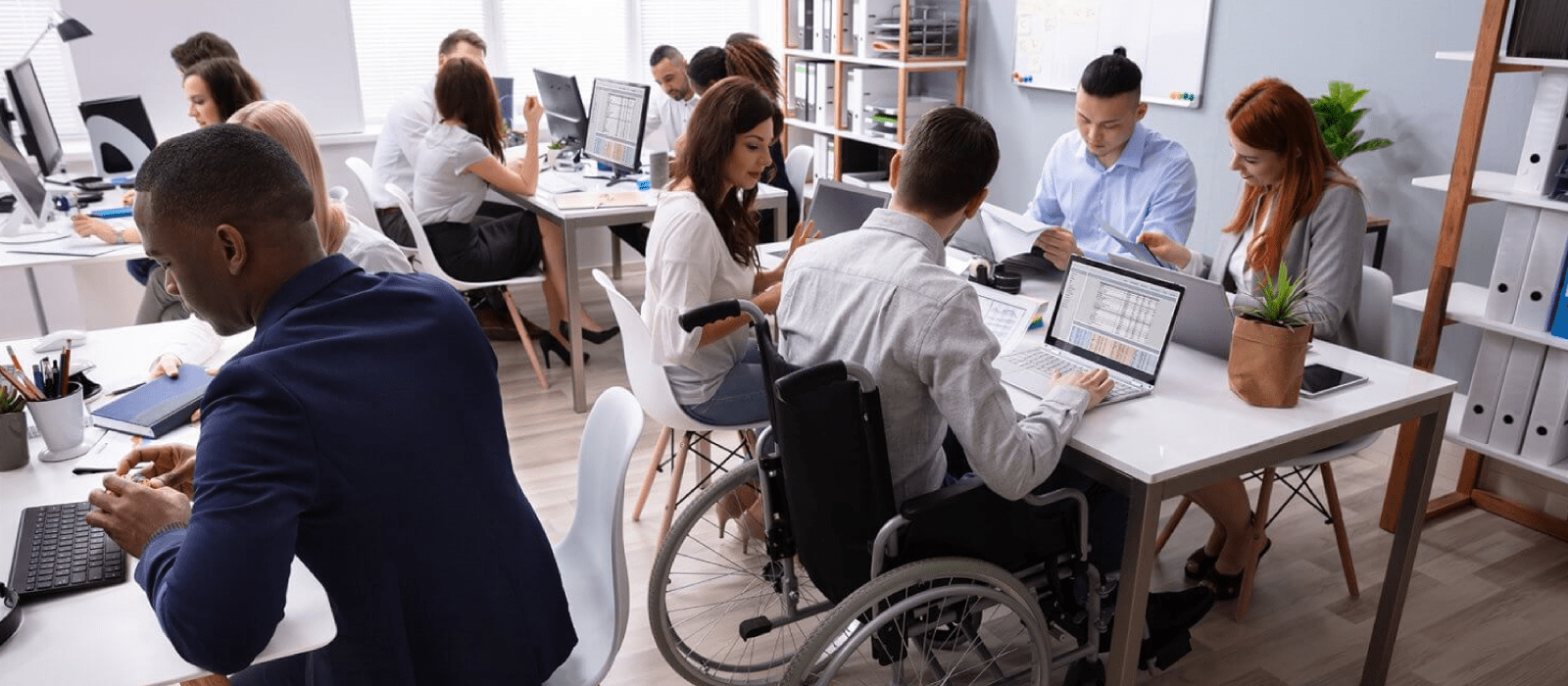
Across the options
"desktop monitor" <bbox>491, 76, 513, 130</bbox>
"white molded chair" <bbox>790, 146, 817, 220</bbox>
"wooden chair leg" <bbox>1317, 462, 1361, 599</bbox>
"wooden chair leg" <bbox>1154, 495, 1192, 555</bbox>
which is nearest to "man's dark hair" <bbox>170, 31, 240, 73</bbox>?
"desktop monitor" <bbox>491, 76, 513, 130</bbox>

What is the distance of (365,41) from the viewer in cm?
563

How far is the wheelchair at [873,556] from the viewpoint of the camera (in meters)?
1.74

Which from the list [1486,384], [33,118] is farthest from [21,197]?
[1486,384]

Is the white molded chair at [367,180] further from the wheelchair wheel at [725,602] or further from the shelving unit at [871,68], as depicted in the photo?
the shelving unit at [871,68]

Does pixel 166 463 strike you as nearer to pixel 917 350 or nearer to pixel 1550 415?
pixel 917 350

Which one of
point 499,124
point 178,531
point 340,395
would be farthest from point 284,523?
point 499,124

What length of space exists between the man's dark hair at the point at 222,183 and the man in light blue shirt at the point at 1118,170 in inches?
86.3

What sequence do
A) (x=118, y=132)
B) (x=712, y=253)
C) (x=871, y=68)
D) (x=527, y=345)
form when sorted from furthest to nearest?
(x=871, y=68) → (x=118, y=132) → (x=527, y=345) → (x=712, y=253)

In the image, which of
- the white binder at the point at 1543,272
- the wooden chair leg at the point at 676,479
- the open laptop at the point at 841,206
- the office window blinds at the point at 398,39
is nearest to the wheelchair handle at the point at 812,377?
the wooden chair leg at the point at 676,479

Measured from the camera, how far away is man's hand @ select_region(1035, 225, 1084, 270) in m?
2.70

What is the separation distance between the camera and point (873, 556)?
1787 mm

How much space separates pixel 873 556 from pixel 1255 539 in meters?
1.21

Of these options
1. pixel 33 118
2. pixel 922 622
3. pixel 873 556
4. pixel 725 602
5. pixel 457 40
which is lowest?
pixel 725 602

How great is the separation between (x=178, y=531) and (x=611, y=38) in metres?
5.32
